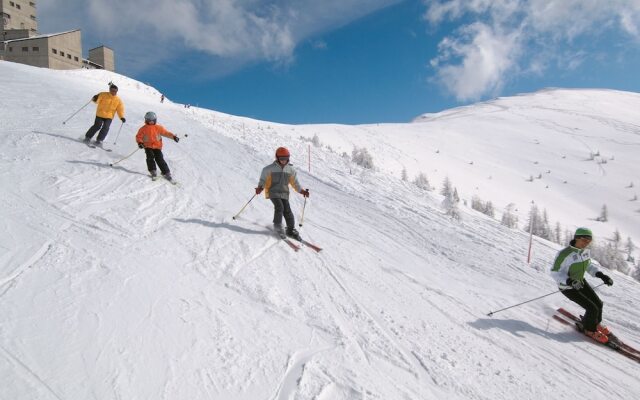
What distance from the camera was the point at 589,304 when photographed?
5.53 metres

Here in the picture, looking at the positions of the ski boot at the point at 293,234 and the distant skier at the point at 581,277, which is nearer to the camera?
the distant skier at the point at 581,277

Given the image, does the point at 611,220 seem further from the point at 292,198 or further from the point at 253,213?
the point at 253,213

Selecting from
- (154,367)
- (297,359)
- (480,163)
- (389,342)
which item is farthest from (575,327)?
(480,163)

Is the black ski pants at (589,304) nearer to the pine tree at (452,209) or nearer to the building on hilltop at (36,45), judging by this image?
the pine tree at (452,209)

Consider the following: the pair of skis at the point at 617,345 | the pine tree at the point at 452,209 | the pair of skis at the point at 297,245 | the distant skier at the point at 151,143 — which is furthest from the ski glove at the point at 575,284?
the distant skier at the point at 151,143

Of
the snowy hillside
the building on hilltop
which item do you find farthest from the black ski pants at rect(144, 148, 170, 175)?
the building on hilltop

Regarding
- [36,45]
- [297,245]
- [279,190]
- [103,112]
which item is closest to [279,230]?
[297,245]

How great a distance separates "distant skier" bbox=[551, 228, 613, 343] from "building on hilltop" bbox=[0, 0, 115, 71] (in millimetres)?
60604

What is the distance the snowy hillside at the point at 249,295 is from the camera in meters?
3.62

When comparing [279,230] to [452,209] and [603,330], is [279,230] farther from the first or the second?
[452,209]

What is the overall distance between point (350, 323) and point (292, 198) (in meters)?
6.14

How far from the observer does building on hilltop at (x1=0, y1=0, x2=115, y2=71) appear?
160 ft

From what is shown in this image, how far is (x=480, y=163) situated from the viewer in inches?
1396

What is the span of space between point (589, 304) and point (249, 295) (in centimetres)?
498
